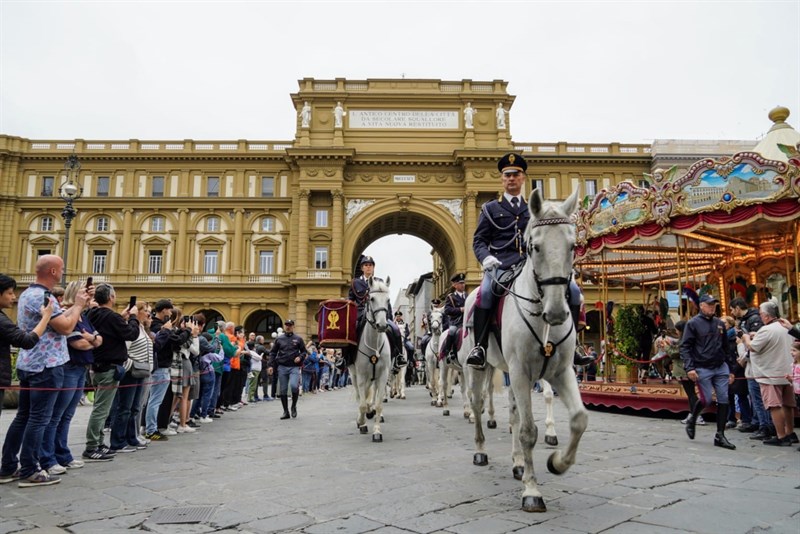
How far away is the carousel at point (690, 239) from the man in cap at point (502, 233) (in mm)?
6993

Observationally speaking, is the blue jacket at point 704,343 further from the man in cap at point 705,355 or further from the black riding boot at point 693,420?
the black riding boot at point 693,420

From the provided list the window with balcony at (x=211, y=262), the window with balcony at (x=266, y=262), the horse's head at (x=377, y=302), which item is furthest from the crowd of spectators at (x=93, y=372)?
the window with balcony at (x=211, y=262)

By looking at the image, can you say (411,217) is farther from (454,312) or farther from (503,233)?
(503,233)

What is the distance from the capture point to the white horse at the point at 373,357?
8.62m

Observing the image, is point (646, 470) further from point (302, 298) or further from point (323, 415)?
point (302, 298)

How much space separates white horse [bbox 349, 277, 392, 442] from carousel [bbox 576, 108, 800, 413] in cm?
591

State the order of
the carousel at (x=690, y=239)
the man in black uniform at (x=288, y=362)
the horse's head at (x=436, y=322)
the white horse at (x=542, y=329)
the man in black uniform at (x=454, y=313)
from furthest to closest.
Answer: the horse's head at (x=436, y=322) < the man in black uniform at (x=288, y=362) < the carousel at (x=690, y=239) < the man in black uniform at (x=454, y=313) < the white horse at (x=542, y=329)

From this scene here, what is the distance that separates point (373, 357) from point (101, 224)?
40208mm

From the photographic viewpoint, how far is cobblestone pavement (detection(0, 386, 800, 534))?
4039 millimetres

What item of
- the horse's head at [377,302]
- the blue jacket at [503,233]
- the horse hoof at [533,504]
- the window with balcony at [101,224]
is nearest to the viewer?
the horse hoof at [533,504]

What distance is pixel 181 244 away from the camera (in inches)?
1654

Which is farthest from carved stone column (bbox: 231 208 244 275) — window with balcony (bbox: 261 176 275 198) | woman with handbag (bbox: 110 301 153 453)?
woman with handbag (bbox: 110 301 153 453)

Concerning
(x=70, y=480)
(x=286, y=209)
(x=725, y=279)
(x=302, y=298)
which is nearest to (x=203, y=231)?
(x=286, y=209)

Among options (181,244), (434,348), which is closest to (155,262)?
(181,244)
